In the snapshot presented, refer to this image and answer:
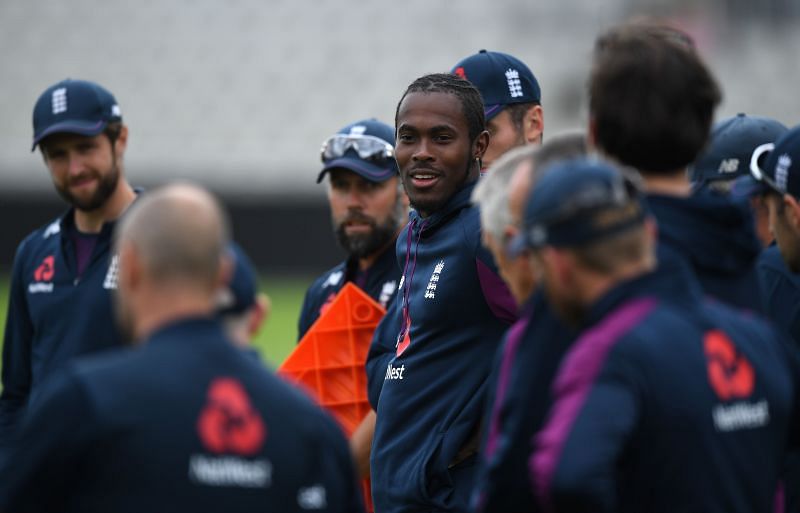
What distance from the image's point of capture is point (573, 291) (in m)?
2.73

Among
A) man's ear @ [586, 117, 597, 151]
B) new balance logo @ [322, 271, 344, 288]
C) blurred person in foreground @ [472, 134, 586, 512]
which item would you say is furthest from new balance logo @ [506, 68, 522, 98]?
blurred person in foreground @ [472, 134, 586, 512]

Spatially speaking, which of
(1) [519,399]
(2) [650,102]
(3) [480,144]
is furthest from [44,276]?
(2) [650,102]

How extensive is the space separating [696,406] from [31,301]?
3.26 meters

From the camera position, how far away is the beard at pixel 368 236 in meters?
5.75

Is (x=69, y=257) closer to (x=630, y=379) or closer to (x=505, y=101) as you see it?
(x=505, y=101)

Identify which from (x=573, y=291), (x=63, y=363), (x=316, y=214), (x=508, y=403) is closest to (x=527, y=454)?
(x=508, y=403)

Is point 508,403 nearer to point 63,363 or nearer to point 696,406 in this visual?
point 696,406

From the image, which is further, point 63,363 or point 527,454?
point 63,363

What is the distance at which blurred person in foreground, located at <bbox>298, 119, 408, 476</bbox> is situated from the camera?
18.9ft

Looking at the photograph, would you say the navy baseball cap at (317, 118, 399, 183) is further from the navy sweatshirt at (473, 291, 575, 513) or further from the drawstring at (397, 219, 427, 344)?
the navy sweatshirt at (473, 291, 575, 513)

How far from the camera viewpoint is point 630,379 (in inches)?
103

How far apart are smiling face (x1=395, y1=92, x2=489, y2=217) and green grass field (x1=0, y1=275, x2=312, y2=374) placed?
8.16 m

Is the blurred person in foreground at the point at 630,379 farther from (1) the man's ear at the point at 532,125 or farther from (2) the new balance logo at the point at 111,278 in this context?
(2) the new balance logo at the point at 111,278

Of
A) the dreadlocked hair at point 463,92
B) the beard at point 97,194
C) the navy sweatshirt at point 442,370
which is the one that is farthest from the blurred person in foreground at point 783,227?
the beard at point 97,194
